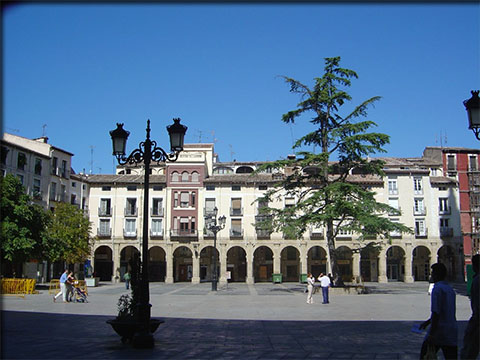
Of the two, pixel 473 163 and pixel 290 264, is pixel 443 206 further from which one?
pixel 290 264

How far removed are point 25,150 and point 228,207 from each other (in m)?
22.2

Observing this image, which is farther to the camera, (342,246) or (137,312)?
(342,246)

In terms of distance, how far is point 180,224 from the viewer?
5581 cm

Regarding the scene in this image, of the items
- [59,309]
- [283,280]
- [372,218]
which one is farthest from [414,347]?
[283,280]

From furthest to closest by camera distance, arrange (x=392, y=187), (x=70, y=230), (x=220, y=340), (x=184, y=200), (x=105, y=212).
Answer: (x=392, y=187) < (x=105, y=212) < (x=184, y=200) < (x=70, y=230) < (x=220, y=340)

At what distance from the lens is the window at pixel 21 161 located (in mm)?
45875

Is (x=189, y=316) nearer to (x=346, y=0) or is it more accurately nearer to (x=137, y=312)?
(x=137, y=312)

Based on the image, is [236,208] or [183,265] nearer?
[236,208]

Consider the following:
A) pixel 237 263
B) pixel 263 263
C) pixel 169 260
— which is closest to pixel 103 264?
pixel 169 260

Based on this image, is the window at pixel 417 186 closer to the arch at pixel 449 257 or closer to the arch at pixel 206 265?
the arch at pixel 449 257

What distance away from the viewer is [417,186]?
56.6 metres

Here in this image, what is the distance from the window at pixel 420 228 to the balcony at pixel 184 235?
25.3m

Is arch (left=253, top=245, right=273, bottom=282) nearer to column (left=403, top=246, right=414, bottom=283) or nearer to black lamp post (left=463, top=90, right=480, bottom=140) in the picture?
column (left=403, top=246, right=414, bottom=283)

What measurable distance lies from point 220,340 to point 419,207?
164 ft
